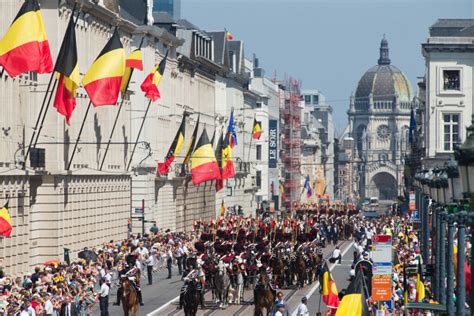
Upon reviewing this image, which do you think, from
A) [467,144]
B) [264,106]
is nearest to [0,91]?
[467,144]

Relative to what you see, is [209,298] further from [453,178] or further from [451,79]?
[451,79]

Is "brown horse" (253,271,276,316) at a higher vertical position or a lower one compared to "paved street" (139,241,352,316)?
higher

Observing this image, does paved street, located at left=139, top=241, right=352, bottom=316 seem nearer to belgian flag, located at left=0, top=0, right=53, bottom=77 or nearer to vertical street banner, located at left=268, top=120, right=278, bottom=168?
belgian flag, located at left=0, top=0, right=53, bottom=77

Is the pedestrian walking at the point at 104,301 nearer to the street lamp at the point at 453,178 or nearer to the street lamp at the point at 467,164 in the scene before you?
the street lamp at the point at 453,178

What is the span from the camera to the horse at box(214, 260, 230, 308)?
156 ft

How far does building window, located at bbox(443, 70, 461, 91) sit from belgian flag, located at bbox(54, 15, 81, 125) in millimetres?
53275

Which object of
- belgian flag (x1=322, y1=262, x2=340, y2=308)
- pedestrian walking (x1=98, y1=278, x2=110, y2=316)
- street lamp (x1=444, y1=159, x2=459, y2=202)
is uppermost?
street lamp (x1=444, y1=159, x2=459, y2=202)

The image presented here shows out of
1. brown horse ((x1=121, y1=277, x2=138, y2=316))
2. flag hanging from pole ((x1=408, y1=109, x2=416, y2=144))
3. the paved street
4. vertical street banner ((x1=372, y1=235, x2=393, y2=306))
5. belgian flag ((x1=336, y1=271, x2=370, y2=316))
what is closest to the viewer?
belgian flag ((x1=336, y1=271, x2=370, y2=316))

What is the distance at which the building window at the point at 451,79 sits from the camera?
103 metres

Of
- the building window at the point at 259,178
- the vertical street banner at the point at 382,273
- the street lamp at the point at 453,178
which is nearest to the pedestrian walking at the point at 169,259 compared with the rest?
the vertical street banner at the point at 382,273

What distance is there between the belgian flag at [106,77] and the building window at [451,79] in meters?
51.1

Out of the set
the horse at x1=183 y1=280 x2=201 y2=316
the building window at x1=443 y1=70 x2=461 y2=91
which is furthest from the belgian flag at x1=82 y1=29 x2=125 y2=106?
the building window at x1=443 y1=70 x2=461 y2=91

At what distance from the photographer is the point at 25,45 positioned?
44000 mm

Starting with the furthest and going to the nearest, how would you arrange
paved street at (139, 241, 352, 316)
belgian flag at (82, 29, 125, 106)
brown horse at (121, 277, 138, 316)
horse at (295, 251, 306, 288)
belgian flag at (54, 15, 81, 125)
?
horse at (295, 251, 306, 288)
belgian flag at (82, 29, 125, 106)
belgian flag at (54, 15, 81, 125)
paved street at (139, 241, 352, 316)
brown horse at (121, 277, 138, 316)
